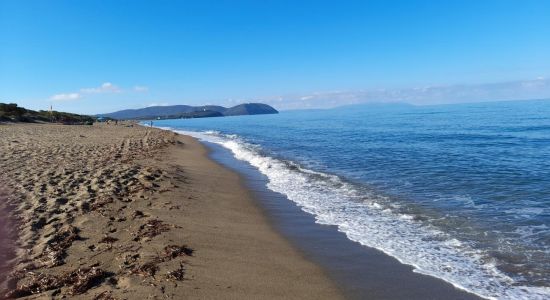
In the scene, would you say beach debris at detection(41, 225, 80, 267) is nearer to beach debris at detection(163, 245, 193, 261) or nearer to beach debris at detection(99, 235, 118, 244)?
beach debris at detection(99, 235, 118, 244)

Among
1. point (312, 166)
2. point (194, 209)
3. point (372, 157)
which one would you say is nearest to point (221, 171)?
point (312, 166)

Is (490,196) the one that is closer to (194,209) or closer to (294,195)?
(294,195)

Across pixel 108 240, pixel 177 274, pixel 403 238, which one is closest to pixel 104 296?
pixel 177 274

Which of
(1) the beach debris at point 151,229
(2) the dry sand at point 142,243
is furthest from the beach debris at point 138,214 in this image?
(1) the beach debris at point 151,229

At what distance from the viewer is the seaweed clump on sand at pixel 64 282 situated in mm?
5398

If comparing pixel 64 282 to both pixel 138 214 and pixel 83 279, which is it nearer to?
pixel 83 279

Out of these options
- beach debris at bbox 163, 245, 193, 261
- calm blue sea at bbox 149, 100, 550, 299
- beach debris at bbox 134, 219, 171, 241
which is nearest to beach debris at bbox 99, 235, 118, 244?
beach debris at bbox 134, 219, 171, 241

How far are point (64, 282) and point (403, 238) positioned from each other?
23.8ft

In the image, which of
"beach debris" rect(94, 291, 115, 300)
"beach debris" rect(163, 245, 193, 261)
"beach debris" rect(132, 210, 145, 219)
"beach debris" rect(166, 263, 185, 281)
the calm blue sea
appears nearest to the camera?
"beach debris" rect(94, 291, 115, 300)

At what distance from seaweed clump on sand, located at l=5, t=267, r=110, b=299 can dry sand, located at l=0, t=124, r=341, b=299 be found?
0.05 ft

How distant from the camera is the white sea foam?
21.8ft

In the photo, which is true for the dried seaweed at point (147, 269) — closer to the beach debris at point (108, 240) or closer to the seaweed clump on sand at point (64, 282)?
the seaweed clump on sand at point (64, 282)

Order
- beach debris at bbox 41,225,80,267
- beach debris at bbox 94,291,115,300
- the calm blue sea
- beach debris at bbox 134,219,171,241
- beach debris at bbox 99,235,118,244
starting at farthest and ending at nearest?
beach debris at bbox 134,219,171,241, beach debris at bbox 99,235,118,244, the calm blue sea, beach debris at bbox 41,225,80,267, beach debris at bbox 94,291,115,300

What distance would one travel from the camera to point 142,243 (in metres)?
7.48
